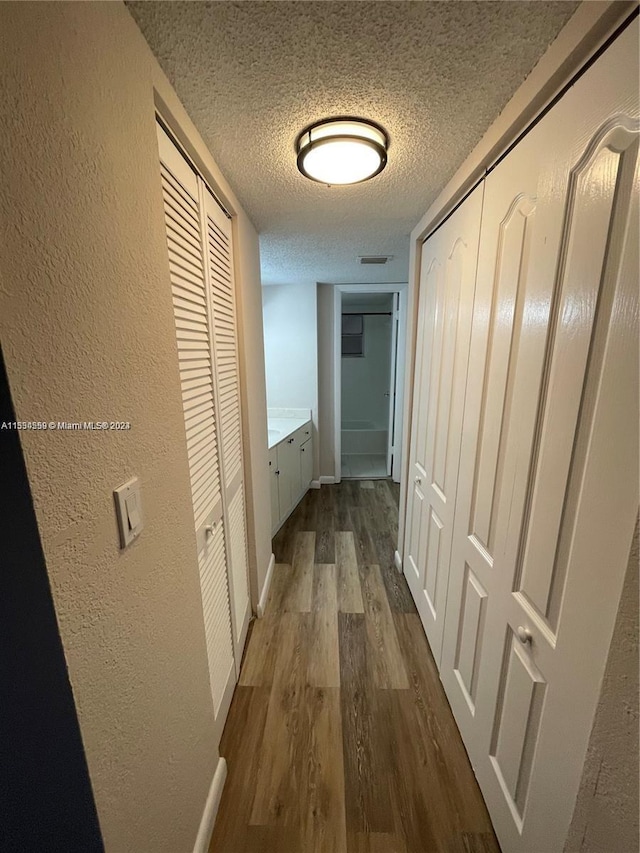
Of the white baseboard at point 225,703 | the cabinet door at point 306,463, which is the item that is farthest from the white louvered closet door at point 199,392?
the cabinet door at point 306,463

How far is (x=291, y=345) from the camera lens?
3.64 meters

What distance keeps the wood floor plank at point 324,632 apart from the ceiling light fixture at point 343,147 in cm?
220

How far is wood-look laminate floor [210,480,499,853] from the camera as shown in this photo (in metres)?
1.08

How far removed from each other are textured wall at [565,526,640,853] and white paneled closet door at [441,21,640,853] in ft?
0.08

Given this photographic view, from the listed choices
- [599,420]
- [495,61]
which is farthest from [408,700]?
[495,61]

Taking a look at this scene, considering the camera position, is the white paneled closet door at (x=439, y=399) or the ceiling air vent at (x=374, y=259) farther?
the ceiling air vent at (x=374, y=259)

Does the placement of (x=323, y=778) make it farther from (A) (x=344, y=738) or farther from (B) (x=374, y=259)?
(B) (x=374, y=259)

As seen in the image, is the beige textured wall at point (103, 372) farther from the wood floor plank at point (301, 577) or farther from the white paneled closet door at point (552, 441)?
the wood floor plank at point (301, 577)

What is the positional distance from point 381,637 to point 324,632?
323 millimetres

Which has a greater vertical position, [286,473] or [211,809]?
[286,473]

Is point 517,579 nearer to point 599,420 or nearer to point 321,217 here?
point 599,420

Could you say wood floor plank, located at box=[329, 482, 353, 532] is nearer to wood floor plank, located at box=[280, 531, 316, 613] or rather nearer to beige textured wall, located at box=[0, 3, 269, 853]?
wood floor plank, located at box=[280, 531, 316, 613]

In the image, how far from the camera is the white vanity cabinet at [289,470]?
2775 millimetres

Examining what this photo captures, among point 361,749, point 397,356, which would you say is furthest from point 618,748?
point 397,356
